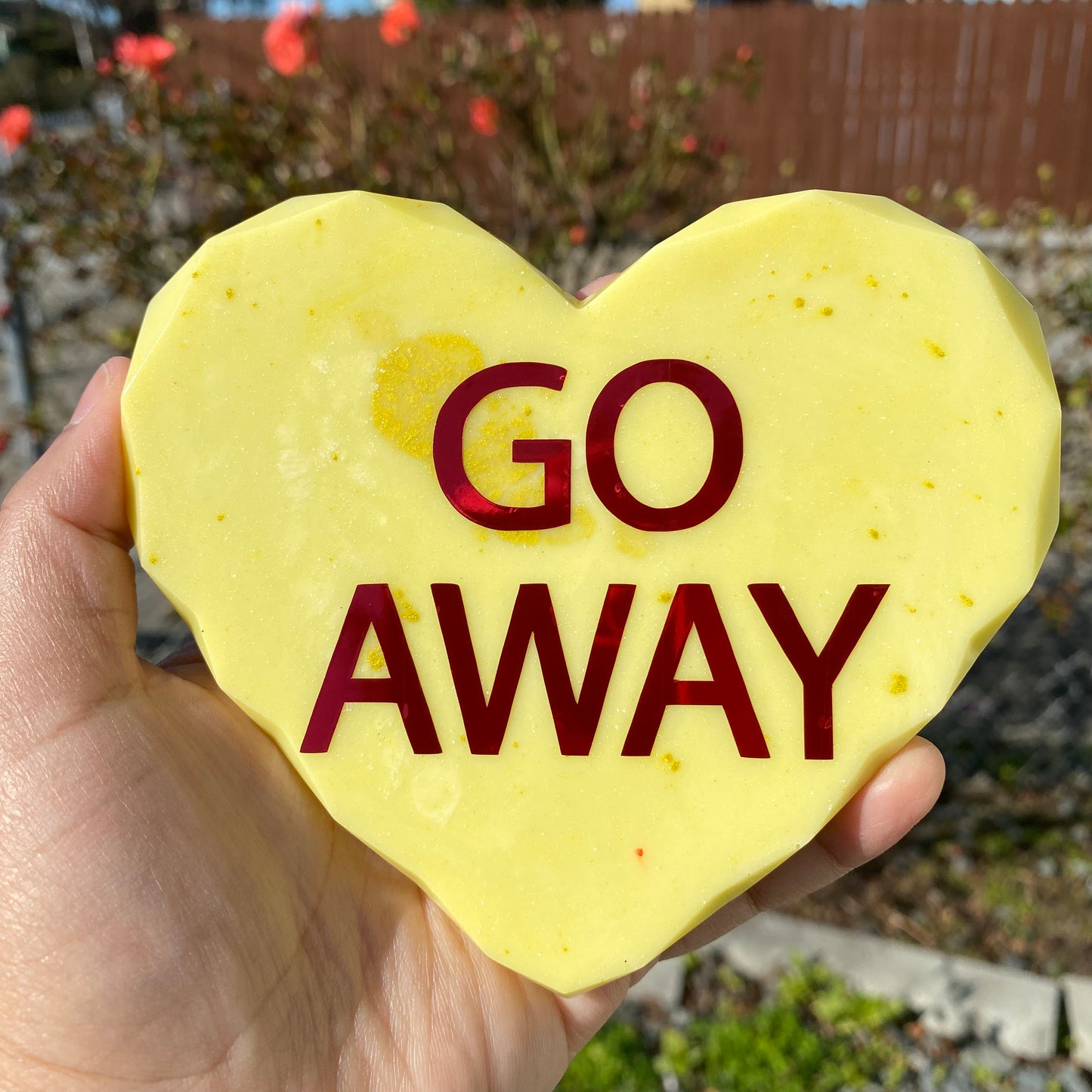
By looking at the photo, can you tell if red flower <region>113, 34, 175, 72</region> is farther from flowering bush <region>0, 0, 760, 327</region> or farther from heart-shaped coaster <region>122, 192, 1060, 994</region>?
heart-shaped coaster <region>122, 192, 1060, 994</region>

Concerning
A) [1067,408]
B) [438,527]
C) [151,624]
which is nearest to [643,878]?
[438,527]

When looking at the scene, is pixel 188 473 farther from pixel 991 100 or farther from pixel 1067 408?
pixel 991 100

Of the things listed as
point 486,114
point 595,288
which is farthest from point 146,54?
point 595,288

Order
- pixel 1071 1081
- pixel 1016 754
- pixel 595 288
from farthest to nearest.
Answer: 1. pixel 1016 754
2. pixel 1071 1081
3. pixel 595 288

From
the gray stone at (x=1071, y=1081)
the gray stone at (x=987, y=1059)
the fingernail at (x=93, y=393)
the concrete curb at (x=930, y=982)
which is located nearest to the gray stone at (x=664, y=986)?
the concrete curb at (x=930, y=982)

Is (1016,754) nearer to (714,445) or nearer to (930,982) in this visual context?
(930,982)

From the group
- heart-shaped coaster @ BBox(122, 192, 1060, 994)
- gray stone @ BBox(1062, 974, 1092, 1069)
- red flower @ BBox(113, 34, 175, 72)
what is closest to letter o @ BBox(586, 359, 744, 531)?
heart-shaped coaster @ BBox(122, 192, 1060, 994)

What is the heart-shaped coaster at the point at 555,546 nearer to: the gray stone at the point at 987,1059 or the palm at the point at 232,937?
the palm at the point at 232,937
